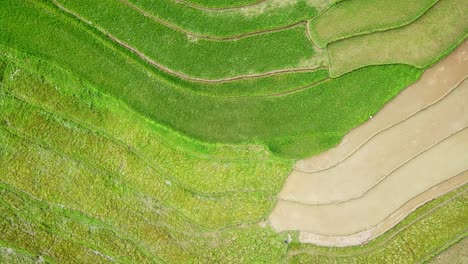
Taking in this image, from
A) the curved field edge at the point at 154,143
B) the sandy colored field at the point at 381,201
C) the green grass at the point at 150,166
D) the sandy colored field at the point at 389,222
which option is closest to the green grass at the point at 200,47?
the curved field edge at the point at 154,143

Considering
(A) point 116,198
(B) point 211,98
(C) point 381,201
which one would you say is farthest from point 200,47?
(C) point 381,201

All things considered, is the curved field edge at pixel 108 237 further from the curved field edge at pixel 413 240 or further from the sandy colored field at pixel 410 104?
the sandy colored field at pixel 410 104

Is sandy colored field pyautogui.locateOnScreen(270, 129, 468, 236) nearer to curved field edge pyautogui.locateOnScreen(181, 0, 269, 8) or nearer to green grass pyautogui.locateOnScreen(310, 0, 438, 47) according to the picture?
green grass pyautogui.locateOnScreen(310, 0, 438, 47)

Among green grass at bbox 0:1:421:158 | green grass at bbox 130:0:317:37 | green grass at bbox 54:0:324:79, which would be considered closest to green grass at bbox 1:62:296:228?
green grass at bbox 0:1:421:158

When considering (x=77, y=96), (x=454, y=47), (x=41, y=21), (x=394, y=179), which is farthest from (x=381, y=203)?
(x=41, y=21)

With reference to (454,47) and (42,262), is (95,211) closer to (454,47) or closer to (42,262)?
(42,262)

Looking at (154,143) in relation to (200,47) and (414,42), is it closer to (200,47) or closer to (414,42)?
(200,47)
